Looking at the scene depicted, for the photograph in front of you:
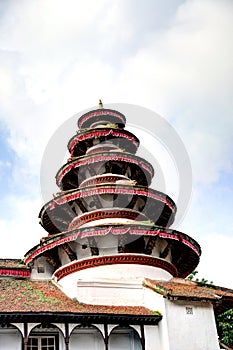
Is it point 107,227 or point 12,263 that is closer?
point 107,227

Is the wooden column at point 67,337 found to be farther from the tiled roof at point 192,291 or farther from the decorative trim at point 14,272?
the decorative trim at point 14,272

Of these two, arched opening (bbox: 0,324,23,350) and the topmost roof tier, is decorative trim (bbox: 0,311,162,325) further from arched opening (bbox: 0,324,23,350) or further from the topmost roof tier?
the topmost roof tier

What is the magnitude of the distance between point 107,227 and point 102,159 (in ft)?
17.3

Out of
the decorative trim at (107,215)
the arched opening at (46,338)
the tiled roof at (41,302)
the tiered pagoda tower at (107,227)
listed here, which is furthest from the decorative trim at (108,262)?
the arched opening at (46,338)

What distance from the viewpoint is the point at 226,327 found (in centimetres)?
3167

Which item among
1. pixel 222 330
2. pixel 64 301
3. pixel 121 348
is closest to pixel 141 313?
pixel 121 348

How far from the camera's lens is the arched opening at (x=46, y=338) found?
17191 millimetres

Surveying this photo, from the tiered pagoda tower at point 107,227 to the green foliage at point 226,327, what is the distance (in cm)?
910

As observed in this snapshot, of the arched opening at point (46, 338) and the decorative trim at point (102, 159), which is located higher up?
the decorative trim at point (102, 159)

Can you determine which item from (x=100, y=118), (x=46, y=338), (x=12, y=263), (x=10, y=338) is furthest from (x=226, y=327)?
(x=10, y=338)

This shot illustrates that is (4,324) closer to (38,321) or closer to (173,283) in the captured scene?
(38,321)

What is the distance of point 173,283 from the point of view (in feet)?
66.3

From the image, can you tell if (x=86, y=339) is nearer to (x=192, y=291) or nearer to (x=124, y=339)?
(x=124, y=339)

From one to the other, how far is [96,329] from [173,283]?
437 cm
